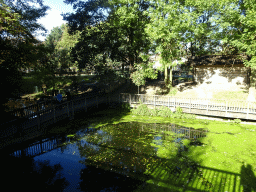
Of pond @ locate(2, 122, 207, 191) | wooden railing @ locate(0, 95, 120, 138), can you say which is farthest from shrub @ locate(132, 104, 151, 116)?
pond @ locate(2, 122, 207, 191)

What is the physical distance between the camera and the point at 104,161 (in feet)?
28.7

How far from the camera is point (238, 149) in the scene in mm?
9562

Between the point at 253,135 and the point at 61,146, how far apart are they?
12.8m

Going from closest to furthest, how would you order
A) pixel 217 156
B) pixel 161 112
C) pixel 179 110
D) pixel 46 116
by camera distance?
pixel 217 156 → pixel 46 116 → pixel 179 110 → pixel 161 112

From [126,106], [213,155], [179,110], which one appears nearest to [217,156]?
[213,155]

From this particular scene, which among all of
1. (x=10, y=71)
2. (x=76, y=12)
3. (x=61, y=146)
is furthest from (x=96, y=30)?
(x=61, y=146)

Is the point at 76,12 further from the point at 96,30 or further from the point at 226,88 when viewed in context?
the point at 226,88

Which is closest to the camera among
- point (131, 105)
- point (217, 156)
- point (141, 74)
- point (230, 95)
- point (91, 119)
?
point (217, 156)

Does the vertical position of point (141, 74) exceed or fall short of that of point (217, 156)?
it exceeds it

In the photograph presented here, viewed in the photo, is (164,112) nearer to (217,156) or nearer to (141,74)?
(141,74)

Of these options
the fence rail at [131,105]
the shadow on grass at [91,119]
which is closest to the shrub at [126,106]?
the shadow on grass at [91,119]

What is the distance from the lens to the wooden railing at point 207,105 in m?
13.4

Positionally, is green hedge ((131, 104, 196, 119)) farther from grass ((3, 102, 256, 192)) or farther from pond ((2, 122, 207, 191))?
pond ((2, 122, 207, 191))

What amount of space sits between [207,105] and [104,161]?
1067 cm
